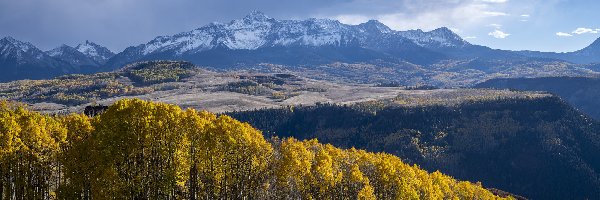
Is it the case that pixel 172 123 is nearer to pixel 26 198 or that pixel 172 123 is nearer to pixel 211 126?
pixel 211 126

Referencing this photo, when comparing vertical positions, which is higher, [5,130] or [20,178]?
[5,130]

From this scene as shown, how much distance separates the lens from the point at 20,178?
88.2 meters

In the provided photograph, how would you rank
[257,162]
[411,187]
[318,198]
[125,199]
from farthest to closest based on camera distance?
1. [411,187]
2. [318,198]
3. [257,162]
4. [125,199]

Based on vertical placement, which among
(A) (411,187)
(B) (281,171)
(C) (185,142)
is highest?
(C) (185,142)

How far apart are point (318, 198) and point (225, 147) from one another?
26.3m

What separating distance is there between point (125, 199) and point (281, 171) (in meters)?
33.3

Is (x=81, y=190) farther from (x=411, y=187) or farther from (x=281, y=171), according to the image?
(x=411, y=187)

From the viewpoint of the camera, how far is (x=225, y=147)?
309 feet

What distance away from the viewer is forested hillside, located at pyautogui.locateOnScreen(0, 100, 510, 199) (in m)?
78.1

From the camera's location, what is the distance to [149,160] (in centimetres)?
8500

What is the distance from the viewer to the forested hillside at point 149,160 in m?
78.1

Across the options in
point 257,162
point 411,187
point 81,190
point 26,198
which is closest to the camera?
point 81,190

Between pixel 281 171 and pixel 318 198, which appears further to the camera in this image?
pixel 318 198

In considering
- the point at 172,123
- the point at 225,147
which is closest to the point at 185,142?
the point at 172,123
